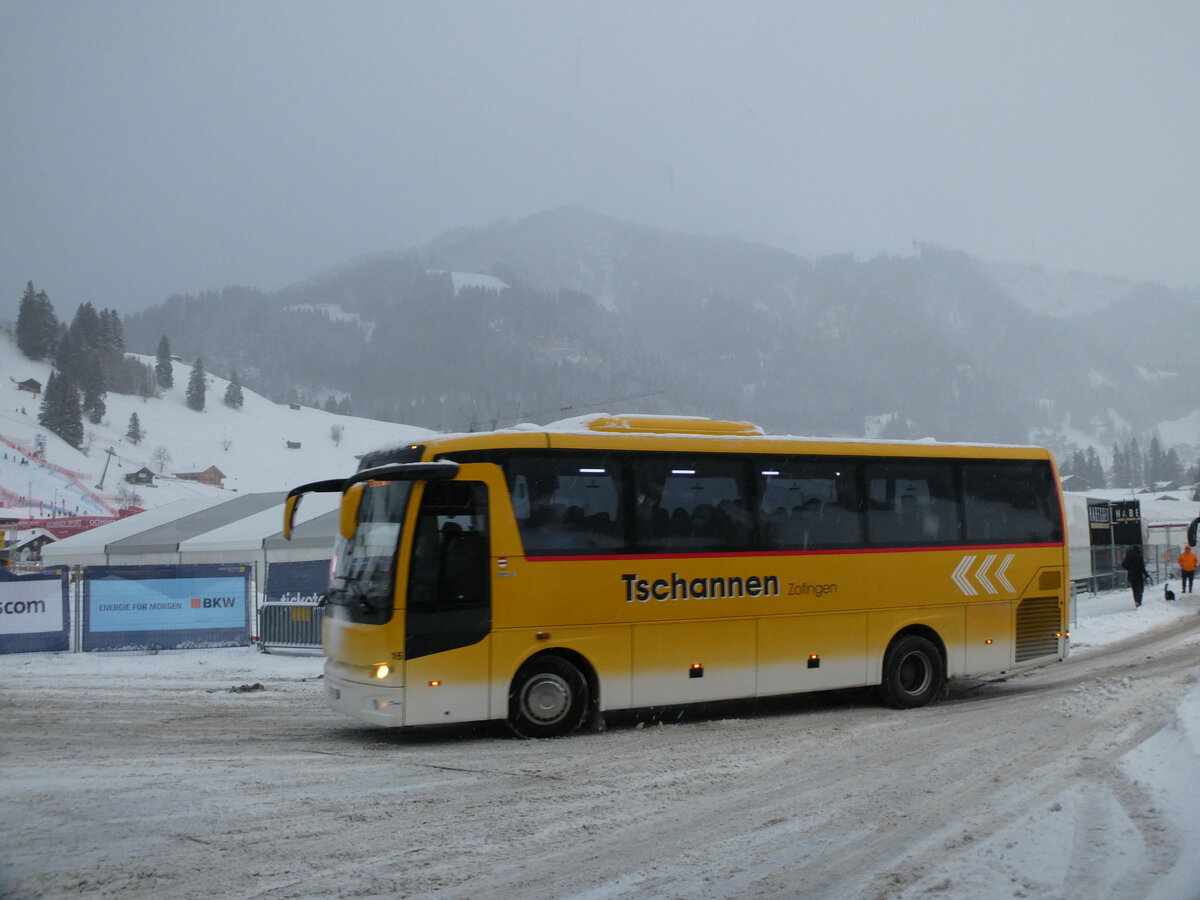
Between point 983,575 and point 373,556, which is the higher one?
point 373,556

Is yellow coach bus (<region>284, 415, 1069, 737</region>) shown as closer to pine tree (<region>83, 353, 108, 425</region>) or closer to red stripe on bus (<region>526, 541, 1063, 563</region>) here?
red stripe on bus (<region>526, 541, 1063, 563</region>)

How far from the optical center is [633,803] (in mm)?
7578

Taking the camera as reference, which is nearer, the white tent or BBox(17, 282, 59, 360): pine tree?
the white tent

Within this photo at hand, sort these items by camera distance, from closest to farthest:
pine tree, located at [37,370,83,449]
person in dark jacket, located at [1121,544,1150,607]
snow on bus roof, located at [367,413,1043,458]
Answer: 1. snow on bus roof, located at [367,413,1043,458]
2. person in dark jacket, located at [1121,544,1150,607]
3. pine tree, located at [37,370,83,449]

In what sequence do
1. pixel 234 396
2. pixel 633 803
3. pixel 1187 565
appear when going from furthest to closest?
pixel 234 396 → pixel 1187 565 → pixel 633 803

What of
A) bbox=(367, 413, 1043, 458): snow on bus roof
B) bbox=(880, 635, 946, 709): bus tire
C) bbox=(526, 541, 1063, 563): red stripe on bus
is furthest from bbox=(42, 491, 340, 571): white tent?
bbox=(526, 541, 1063, 563): red stripe on bus

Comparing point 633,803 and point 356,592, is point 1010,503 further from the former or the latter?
point 356,592

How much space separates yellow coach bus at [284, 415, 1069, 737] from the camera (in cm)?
986

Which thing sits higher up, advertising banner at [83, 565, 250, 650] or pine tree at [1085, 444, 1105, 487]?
pine tree at [1085, 444, 1105, 487]

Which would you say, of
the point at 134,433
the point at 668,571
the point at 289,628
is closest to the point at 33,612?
the point at 289,628

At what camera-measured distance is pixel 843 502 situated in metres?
12.0

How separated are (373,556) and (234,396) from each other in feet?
508

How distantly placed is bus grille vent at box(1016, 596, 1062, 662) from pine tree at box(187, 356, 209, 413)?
14818 cm

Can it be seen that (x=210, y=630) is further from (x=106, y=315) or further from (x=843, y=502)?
(x=106, y=315)
